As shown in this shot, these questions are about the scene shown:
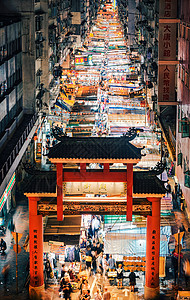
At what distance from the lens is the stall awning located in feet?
93.6

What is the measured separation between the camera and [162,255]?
25.9 meters

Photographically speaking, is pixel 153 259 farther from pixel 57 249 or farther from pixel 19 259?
pixel 19 259

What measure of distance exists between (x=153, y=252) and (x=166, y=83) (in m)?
15.9

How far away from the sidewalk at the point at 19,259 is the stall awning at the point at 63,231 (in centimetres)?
172

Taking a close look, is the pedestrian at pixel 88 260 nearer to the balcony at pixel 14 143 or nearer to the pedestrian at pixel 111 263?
the pedestrian at pixel 111 263

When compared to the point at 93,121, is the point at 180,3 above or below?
above

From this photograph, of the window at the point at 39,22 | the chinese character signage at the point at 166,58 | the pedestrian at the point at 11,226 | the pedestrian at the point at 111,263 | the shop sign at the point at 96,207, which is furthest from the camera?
the window at the point at 39,22

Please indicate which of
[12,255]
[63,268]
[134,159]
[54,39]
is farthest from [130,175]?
[54,39]

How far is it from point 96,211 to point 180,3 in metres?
16.0

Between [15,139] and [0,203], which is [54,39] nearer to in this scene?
[15,139]

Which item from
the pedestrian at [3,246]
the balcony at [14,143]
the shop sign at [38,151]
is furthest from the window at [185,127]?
the shop sign at [38,151]

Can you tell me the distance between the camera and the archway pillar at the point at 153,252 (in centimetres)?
2409

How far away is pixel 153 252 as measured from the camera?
2428 centimetres

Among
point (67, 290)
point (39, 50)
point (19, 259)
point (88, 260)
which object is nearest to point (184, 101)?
point (88, 260)
